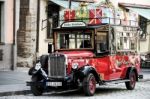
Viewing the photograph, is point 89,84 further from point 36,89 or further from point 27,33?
point 27,33

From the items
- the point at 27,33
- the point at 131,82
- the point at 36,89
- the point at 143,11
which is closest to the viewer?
the point at 36,89

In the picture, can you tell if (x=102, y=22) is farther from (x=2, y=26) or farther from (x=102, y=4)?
(x=2, y=26)

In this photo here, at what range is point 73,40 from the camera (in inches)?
792

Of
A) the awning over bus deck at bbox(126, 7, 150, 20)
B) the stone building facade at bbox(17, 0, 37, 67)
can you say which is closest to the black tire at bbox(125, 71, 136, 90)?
the stone building facade at bbox(17, 0, 37, 67)

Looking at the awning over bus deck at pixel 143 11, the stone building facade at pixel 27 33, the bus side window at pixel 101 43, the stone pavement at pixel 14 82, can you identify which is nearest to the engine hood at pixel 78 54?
the bus side window at pixel 101 43

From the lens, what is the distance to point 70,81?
18.1 meters

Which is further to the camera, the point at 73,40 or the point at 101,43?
the point at 73,40

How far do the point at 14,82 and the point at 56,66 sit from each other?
4115 millimetres

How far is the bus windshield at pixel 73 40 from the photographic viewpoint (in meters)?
19.8

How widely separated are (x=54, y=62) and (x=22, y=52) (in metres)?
12.1

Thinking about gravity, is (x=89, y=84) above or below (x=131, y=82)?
above

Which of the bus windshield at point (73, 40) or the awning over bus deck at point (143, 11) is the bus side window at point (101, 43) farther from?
the awning over bus deck at point (143, 11)

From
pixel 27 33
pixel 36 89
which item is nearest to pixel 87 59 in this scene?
pixel 36 89

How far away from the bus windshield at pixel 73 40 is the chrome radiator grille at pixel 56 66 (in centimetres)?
140
